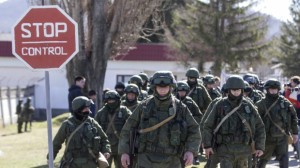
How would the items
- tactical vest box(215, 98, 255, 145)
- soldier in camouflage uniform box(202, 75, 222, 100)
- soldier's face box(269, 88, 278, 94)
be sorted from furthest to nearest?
soldier in camouflage uniform box(202, 75, 222, 100) → soldier's face box(269, 88, 278, 94) → tactical vest box(215, 98, 255, 145)

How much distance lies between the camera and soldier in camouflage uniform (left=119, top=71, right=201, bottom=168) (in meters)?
7.65

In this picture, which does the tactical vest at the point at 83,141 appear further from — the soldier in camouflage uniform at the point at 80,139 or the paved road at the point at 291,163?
the paved road at the point at 291,163

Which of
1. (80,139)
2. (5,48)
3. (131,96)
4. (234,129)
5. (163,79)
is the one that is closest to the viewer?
(163,79)

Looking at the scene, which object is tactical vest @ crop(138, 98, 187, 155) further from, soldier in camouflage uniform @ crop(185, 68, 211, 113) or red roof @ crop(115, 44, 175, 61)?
red roof @ crop(115, 44, 175, 61)

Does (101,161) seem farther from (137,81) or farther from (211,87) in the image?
(211,87)

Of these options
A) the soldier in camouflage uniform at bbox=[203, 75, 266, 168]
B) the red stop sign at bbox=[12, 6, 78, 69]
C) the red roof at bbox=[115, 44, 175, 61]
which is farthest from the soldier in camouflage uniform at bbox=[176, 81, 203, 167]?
the red roof at bbox=[115, 44, 175, 61]

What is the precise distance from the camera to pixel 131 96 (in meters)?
11.0

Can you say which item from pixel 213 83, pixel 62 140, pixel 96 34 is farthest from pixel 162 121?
pixel 96 34

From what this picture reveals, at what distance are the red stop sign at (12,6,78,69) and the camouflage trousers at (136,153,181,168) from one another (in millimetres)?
1953

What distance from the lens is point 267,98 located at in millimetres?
11234

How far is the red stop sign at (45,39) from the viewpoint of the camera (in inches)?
254

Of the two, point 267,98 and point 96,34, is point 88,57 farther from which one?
point 267,98

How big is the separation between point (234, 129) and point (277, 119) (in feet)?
7.75

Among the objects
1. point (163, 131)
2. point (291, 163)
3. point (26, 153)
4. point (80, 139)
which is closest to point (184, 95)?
point (80, 139)
